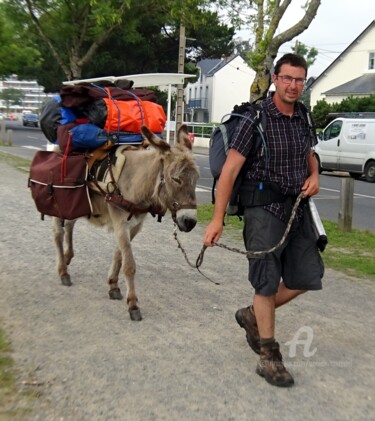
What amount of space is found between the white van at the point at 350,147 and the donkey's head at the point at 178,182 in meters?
16.9

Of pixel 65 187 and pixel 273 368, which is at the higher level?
pixel 65 187

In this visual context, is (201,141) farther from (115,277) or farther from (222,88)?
(115,277)

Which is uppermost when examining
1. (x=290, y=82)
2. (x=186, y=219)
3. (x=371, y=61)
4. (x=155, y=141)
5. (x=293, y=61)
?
(x=371, y=61)

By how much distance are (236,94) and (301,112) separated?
6873cm

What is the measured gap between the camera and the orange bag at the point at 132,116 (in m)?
5.16

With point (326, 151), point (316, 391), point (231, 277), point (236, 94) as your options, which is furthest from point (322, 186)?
point (236, 94)

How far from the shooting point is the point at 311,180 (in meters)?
3.89

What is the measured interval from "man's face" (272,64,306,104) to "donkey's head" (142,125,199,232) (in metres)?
1.10

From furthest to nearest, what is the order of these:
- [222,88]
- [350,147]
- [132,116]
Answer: [222,88], [350,147], [132,116]

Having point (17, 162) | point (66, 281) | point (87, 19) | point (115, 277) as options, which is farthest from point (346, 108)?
point (115, 277)

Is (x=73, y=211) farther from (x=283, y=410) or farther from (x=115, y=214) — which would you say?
(x=283, y=410)

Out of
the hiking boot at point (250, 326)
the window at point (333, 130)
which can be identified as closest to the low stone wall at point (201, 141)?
the window at point (333, 130)

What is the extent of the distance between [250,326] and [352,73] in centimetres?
4596

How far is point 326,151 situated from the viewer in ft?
73.9
